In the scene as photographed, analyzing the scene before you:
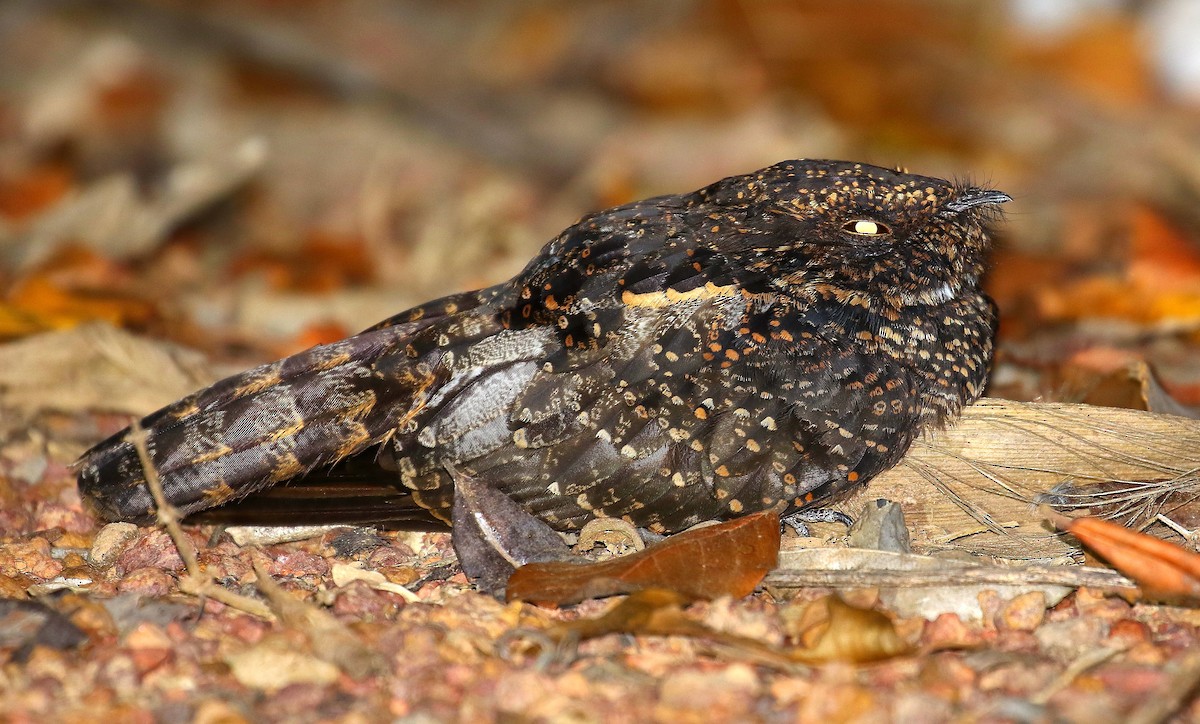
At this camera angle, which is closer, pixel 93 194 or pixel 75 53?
pixel 93 194

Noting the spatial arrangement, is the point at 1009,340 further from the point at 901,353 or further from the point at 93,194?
the point at 93,194

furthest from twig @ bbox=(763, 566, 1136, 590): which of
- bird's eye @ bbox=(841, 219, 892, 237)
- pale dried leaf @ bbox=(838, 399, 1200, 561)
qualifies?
bird's eye @ bbox=(841, 219, 892, 237)

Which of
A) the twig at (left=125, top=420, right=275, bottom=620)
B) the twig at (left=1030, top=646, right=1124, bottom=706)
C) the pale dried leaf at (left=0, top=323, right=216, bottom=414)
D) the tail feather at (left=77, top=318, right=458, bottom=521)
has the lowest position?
the twig at (left=1030, top=646, right=1124, bottom=706)

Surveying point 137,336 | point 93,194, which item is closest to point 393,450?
point 137,336

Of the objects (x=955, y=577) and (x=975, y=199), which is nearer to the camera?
(x=955, y=577)

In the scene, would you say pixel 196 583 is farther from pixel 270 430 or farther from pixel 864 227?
pixel 864 227

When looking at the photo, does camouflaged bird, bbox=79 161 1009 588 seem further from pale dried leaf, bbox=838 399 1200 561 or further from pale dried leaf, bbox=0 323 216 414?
pale dried leaf, bbox=0 323 216 414

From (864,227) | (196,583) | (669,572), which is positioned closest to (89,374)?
(196,583)
